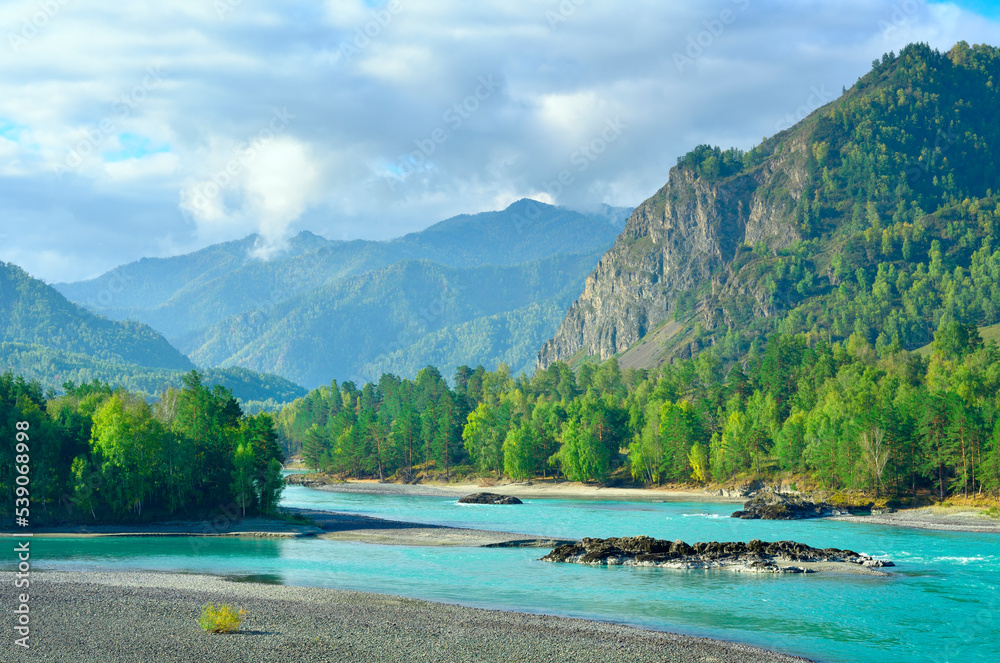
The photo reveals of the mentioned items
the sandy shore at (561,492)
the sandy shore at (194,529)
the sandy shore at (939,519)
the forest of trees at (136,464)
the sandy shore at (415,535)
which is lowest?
the sandy shore at (561,492)

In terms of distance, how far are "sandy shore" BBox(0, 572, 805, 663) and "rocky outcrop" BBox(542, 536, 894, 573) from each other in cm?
2477

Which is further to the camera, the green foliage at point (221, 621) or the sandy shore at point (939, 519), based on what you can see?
the sandy shore at point (939, 519)

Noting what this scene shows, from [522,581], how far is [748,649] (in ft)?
78.7

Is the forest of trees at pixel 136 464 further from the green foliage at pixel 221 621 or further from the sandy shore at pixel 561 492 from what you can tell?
the sandy shore at pixel 561 492

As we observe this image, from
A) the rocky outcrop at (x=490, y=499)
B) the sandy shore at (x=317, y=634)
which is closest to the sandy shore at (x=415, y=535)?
the sandy shore at (x=317, y=634)

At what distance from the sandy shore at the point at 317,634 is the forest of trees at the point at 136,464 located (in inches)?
1771

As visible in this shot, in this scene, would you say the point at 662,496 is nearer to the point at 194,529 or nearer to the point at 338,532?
the point at 338,532

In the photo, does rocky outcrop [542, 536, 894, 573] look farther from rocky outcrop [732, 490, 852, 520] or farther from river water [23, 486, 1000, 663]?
rocky outcrop [732, 490, 852, 520]

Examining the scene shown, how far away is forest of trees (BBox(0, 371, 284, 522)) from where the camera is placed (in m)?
95.1

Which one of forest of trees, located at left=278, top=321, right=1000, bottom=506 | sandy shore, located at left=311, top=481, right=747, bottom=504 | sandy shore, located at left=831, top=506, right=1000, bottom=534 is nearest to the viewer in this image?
sandy shore, located at left=831, top=506, right=1000, bottom=534

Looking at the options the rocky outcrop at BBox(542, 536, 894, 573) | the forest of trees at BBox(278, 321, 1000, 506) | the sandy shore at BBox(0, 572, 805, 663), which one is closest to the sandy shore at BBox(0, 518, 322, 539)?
the rocky outcrop at BBox(542, 536, 894, 573)

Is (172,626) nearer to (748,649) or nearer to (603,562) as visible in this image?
(748,649)

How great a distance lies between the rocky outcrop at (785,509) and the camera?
4542 inches

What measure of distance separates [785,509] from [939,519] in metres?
19.5
